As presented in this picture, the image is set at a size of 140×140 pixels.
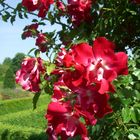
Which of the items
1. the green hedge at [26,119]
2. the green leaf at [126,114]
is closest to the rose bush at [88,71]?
the green leaf at [126,114]

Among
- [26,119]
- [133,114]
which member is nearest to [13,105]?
[26,119]

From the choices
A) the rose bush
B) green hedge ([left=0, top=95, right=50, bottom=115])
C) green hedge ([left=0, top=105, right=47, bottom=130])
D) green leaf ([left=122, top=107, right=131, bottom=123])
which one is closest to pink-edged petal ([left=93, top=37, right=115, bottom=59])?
the rose bush

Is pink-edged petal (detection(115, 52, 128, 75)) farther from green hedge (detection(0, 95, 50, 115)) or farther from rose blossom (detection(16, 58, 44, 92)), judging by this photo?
green hedge (detection(0, 95, 50, 115))

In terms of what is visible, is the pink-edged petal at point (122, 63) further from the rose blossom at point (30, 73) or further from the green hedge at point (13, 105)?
the green hedge at point (13, 105)

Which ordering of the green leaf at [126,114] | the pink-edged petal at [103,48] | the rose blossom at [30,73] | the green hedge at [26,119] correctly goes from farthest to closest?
the green hedge at [26,119] < the rose blossom at [30,73] < the green leaf at [126,114] < the pink-edged petal at [103,48]

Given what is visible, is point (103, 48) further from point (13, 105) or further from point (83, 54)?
point (13, 105)

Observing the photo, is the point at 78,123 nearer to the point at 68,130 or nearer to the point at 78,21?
the point at 68,130

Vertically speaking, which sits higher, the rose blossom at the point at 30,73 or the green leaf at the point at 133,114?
the rose blossom at the point at 30,73

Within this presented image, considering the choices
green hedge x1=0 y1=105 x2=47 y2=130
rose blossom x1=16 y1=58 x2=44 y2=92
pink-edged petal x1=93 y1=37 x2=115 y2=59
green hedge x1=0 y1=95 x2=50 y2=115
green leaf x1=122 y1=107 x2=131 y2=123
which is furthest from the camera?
green hedge x1=0 y1=95 x2=50 y2=115

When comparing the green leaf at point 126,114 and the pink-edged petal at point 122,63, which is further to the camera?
the green leaf at point 126,114

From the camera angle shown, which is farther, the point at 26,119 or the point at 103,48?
the point at 26,119

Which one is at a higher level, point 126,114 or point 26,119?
point 126,114

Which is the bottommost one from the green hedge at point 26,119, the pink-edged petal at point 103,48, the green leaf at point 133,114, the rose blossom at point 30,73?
the green hedge at point 26,119

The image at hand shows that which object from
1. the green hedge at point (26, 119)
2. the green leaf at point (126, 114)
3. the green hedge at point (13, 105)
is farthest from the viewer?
the green hedge at point (13, 105)
